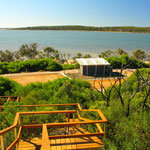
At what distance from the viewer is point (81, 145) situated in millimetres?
4297

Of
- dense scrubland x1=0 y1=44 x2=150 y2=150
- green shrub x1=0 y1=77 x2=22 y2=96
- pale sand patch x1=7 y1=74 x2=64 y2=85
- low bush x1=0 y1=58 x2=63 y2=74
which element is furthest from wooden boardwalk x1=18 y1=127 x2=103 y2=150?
low bush x1=0 y1=58 x2=63 y2=74

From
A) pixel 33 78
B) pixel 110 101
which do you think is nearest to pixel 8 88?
pixel 33 78

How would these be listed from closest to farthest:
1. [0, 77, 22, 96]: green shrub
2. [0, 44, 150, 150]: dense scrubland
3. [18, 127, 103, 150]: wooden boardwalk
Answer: [18, 127, 103, 150]: wooden boardwalk < [0, 44, 150, 150]: dense scrubland < [0, 77, 22, 96]: green shrub

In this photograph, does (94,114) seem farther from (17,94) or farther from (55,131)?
(17,94)

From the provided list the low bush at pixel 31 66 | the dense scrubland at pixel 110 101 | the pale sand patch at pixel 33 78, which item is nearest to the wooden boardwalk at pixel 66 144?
the dense scrubland at pixel 110 101

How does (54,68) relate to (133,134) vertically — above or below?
below

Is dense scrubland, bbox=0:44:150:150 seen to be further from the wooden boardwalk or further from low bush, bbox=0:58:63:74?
low bush, bbox=0:58:63:74

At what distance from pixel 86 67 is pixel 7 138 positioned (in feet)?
61.5

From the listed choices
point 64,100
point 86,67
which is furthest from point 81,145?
point 86,67

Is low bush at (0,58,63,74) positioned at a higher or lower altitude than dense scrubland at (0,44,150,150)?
lower

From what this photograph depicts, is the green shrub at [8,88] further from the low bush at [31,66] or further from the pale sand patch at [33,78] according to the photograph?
the low bush at [31,66]

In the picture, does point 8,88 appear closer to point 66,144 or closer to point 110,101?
point 110,101

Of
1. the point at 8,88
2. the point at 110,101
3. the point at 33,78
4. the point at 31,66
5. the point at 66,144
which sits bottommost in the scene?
the point at 31,66

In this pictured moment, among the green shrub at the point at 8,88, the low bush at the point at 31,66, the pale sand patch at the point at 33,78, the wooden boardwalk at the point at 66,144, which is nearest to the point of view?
the wooden boardwalk at the point at 66,144
